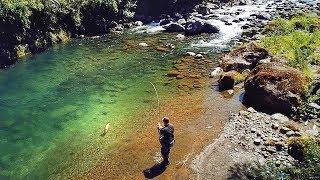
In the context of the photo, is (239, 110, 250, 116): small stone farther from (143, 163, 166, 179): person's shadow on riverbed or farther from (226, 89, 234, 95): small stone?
(143, 163, 166, 179): person's shadow on riverbed

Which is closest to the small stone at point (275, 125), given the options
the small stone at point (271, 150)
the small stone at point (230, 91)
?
the small stone at point (271, 150)

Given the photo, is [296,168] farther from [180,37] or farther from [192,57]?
[180,37]

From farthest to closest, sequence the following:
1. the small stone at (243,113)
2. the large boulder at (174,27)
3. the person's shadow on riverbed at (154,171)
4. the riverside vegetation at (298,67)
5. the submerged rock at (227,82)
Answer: the large boulder at (174,27) < the submerged rock at (227,82) < the small stone at (243,113) < the person's shadow on riverbed at (154,171) < the riverside vegetation at (298,67)

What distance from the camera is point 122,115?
86.2ft

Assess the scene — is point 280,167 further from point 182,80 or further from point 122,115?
point 182,80

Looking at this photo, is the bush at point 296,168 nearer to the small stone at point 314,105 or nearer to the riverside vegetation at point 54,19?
the small stone at point 314,105

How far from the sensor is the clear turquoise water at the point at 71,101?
22234 mm

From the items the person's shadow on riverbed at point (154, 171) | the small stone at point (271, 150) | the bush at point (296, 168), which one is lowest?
the small stone at point (271, 150)

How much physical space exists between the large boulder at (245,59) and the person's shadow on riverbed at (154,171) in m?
14.9

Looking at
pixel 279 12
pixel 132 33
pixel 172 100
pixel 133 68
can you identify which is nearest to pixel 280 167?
pixel 172 100

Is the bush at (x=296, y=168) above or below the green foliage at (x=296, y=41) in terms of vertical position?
→ above

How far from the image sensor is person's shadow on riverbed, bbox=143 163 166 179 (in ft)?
63.2

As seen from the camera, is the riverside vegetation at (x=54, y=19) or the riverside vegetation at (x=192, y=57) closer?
the riverside vegetation at (x=192, y=57)

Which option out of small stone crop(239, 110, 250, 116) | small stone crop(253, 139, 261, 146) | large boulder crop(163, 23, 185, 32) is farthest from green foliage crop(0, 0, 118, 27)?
small stone crop(253, 139, 261, 146)
